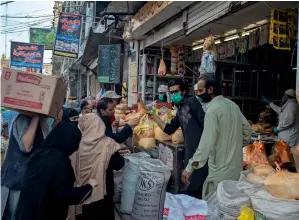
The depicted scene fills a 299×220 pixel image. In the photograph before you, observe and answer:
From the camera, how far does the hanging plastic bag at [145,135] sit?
411 cm

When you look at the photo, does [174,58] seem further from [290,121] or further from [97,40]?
[97,40]

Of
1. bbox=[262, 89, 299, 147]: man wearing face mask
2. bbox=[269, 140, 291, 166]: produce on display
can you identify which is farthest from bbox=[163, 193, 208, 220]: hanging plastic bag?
bbox=[262, 89, 299, 147]: man wearing face mask

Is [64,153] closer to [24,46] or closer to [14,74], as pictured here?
[14,74]

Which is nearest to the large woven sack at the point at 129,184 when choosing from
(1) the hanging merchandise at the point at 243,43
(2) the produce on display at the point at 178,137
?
(2) the produce on display at the point at 178,137

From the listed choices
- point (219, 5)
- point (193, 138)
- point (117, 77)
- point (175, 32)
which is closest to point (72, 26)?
point (117, 77)

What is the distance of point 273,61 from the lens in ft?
27.0

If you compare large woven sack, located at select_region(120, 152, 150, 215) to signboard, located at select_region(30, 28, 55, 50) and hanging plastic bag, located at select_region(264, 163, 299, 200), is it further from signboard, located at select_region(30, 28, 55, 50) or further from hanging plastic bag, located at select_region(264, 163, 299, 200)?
signboard, located at select_region(30, 28, 55, 50)

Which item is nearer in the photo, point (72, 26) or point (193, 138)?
point (193, 138)

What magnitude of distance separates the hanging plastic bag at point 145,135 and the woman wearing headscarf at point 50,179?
1.84m

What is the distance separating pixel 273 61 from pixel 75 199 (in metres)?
7.44

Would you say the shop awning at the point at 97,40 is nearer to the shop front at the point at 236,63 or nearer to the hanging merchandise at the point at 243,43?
the shop front at the point at 236,63

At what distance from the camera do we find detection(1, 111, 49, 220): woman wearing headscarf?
8.07 feet

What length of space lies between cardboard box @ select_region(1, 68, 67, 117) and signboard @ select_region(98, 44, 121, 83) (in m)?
7.34

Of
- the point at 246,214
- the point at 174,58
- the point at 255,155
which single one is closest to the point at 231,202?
the point at 246,214
